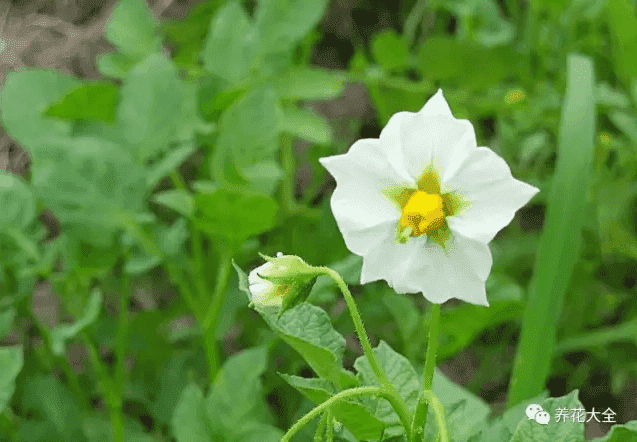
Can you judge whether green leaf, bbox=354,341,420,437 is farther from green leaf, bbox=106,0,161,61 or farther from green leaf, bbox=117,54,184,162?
green leaf, bbox=106,0,161,61

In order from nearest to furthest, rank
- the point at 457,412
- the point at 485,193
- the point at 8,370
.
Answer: the point at 485,193, the point at 457,412, the point at 8,370

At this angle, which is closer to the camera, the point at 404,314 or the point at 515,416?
the point at 515,416

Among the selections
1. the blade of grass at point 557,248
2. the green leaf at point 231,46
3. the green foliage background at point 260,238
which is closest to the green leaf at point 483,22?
the green foliage background at point 260,238

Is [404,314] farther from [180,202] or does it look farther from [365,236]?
[365,236]

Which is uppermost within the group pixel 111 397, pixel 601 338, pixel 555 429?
pixel 555 429

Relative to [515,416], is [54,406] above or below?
below

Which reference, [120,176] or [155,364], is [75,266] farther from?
[155,364]

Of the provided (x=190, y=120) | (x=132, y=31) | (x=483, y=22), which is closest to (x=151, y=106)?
(x=190, y=120)
